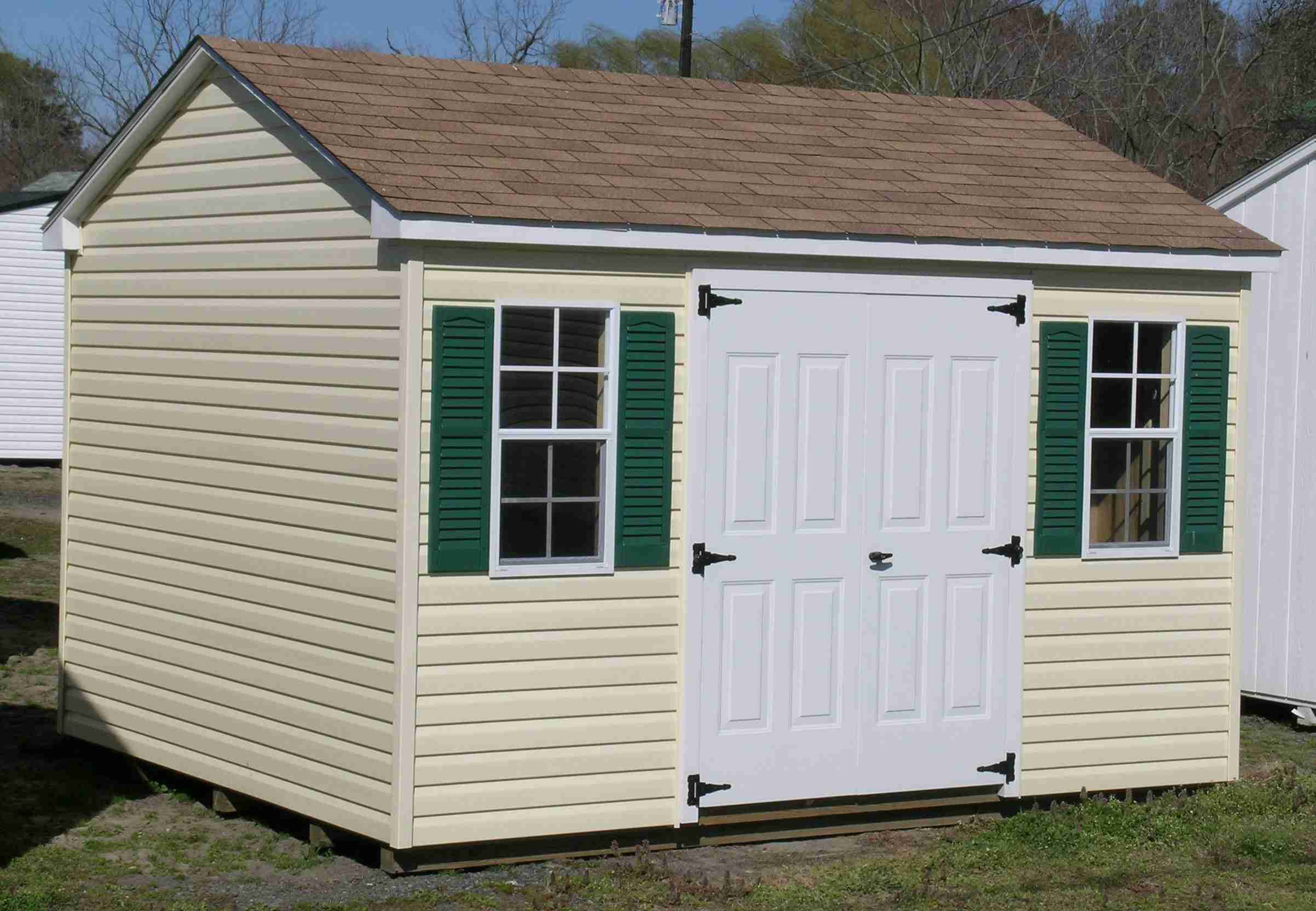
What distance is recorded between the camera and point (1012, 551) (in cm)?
848

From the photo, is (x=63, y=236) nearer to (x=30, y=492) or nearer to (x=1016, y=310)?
(x=1016, y=310)

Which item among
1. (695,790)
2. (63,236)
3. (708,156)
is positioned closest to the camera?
(695,790)

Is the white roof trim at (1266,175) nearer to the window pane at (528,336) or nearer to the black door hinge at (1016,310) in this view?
the black door hinge at (1016,310)

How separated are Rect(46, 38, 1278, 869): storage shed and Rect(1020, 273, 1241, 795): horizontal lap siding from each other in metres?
0.02

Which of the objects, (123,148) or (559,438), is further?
(123,148)

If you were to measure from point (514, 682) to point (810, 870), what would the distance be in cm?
156

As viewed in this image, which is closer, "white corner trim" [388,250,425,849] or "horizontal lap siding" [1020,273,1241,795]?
"white corner trim" [388,250,425,849]

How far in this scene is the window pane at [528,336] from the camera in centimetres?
752

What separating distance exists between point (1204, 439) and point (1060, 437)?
0.88 metres

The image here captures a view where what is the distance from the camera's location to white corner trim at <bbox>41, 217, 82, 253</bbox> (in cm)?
923

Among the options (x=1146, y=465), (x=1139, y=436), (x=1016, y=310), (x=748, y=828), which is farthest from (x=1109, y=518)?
(x=748, y=828)

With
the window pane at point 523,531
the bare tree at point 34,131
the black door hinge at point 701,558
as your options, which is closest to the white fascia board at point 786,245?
the window pane at point 523,531

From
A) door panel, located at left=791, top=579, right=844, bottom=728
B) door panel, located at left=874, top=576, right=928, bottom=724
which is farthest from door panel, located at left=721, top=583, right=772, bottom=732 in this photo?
door panel, located at left=874, top=576, right=928, bottom=724

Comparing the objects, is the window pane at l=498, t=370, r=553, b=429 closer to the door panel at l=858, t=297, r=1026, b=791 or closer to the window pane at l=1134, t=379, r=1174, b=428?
the door panel at l=858, t=297, r=1026, b=791
